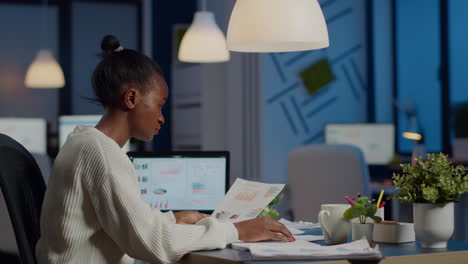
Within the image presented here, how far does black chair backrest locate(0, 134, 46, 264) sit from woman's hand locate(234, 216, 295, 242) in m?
0.50

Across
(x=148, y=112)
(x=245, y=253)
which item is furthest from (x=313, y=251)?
(x=148, y=112)

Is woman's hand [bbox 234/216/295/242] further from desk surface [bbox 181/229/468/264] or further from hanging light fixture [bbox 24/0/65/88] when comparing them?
hanging light fixture [bbox 24/0/65/88]

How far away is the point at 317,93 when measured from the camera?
21.1ft

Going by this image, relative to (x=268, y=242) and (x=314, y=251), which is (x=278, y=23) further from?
(x=314, y=251)

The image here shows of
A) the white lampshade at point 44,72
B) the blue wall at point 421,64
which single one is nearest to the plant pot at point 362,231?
the blue wall at point 421,64

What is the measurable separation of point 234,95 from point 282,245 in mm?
4812

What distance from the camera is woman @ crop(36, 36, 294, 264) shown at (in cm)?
172

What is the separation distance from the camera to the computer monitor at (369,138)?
20.6 feet

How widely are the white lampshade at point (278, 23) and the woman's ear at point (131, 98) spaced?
2.14 feet

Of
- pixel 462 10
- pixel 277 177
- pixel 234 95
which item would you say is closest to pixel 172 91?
pixel 234 95

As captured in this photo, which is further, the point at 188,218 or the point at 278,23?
the point at 278,23

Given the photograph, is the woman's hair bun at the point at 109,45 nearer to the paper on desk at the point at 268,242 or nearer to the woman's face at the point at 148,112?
the woman's face at the point at 148,112

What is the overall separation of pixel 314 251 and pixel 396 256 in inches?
7.3

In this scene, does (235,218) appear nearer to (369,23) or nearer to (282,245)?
(282,245)
